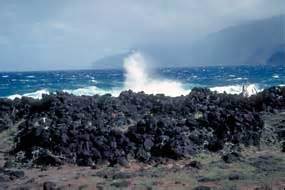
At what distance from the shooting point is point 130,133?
12.1 meters

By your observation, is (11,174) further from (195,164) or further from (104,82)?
(104,82)

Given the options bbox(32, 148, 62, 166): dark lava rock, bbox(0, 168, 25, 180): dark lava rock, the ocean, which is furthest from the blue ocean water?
bbox(0, 168, 25, 180): dark lava rock

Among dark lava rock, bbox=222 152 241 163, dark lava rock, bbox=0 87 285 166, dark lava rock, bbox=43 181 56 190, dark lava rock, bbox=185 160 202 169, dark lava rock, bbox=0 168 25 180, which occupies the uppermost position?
dark lava rock, bbox=0 87 285 166

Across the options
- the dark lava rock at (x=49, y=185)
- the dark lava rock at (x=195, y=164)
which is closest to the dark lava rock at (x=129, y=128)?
the dark lava rock at (x=195, y=164)

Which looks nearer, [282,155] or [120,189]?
[120,189]

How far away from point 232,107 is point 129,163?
4329 millimetres

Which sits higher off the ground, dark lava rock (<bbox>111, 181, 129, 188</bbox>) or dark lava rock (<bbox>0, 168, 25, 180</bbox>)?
dark lava rock (<bbox>111, 181, 129, 188</bbox>)

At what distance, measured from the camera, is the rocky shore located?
37.5 ft

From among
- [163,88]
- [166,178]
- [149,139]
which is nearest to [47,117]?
[149,139]

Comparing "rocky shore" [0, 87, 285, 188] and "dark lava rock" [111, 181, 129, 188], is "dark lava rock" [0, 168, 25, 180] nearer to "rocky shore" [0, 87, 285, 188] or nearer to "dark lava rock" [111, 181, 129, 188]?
"rocky shore" [0, 87, 285, 188]

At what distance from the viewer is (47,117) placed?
14305mm

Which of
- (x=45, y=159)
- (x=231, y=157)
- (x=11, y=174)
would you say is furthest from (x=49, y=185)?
(x=231, y=157)

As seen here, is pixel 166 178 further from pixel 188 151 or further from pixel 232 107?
pixel 232 107

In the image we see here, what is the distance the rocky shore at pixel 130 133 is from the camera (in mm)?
11438
